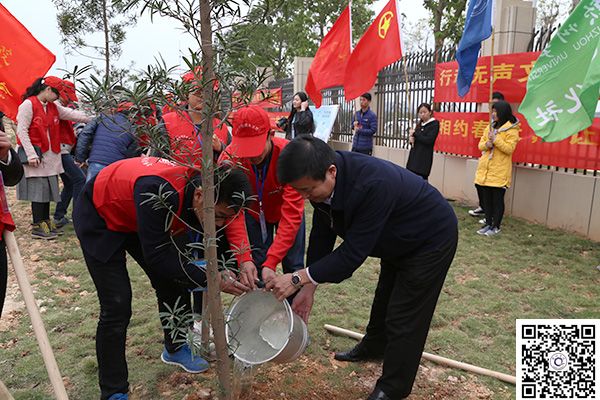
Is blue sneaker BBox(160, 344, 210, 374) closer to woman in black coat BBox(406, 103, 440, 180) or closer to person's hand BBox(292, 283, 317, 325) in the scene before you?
person's hand BBox(292, 283, 317, 325)

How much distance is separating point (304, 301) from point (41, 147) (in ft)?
14.1

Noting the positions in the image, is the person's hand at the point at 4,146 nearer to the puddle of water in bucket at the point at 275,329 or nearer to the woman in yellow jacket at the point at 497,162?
the puddle of water in bucket at the point at 275,329

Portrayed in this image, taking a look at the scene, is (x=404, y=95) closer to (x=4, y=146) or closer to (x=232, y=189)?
(x=232, y=189)

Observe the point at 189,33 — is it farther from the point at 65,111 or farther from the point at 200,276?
the point at 65,111

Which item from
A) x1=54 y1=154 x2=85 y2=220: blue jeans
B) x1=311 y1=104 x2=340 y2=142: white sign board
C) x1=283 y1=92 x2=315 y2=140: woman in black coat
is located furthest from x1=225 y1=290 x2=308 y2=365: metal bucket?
x1=311 y1=104 x2=340 y2=142: white sign board

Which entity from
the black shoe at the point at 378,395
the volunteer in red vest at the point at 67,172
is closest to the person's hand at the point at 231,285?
the black shoe at the point at 378,395

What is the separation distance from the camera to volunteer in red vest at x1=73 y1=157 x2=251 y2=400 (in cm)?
209

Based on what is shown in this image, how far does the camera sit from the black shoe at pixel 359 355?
10.1 feet

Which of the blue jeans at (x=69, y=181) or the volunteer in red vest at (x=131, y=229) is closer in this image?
the volunteer in red vest at (x=131, y=229)

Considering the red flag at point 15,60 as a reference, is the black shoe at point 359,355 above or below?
below

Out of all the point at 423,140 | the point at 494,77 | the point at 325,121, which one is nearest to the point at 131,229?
the point at 423,140

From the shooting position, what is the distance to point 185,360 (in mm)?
2971

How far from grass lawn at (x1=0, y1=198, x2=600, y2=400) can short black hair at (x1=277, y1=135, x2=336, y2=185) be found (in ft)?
4.47

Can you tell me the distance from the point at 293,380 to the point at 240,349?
1.80ft
